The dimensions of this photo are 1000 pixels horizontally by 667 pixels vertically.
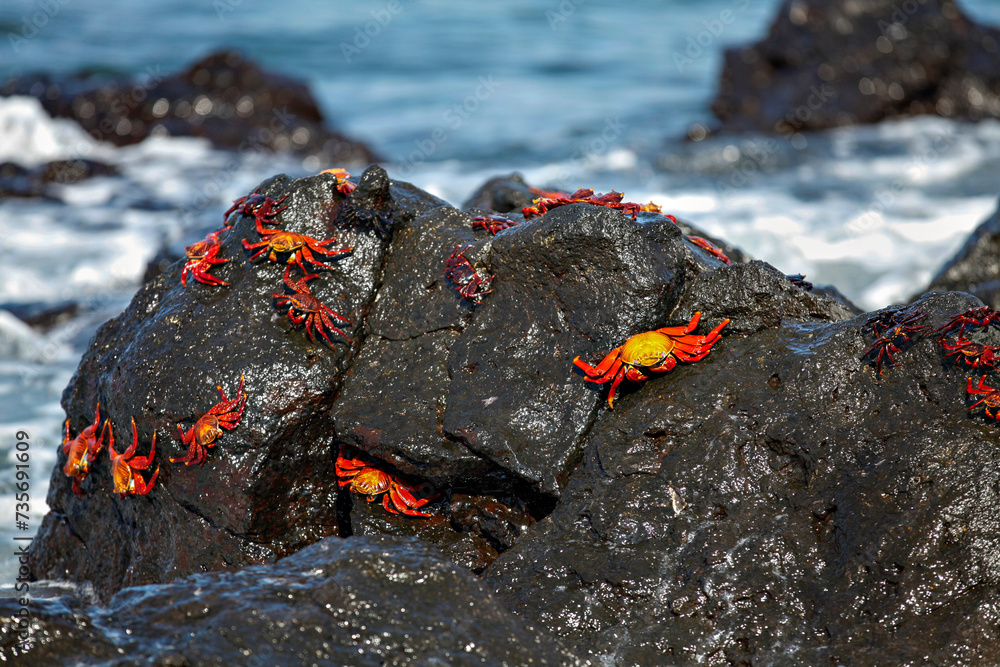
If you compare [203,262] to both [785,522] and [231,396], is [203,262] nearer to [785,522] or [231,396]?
[231,396]

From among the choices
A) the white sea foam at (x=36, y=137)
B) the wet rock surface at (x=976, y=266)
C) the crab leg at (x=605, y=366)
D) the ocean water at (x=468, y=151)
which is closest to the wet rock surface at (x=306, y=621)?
the crab leg at (x=605, y=366)

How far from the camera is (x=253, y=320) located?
12.9 feet

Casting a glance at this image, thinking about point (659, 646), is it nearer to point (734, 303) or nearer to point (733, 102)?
point (734, 303)

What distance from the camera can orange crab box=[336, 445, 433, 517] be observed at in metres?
3.74

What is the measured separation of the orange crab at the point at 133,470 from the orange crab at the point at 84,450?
0.81 ft

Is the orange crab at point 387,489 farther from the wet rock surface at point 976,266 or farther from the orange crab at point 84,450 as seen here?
the wet rock surface at point 976,266

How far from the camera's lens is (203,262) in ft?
13.6

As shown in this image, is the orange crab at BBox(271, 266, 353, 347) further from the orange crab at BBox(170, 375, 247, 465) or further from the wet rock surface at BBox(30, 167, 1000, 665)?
the orange crab at BBox(170, 375, 247, 465)

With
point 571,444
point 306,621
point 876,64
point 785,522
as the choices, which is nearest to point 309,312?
point 571,444

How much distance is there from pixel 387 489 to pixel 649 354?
1296mm

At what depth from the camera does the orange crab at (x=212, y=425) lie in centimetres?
368

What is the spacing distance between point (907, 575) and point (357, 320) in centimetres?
251

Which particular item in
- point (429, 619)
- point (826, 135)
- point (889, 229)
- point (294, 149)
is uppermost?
point (826, 135)

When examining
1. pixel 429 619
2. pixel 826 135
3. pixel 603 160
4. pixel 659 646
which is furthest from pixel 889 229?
pixel 429 619
